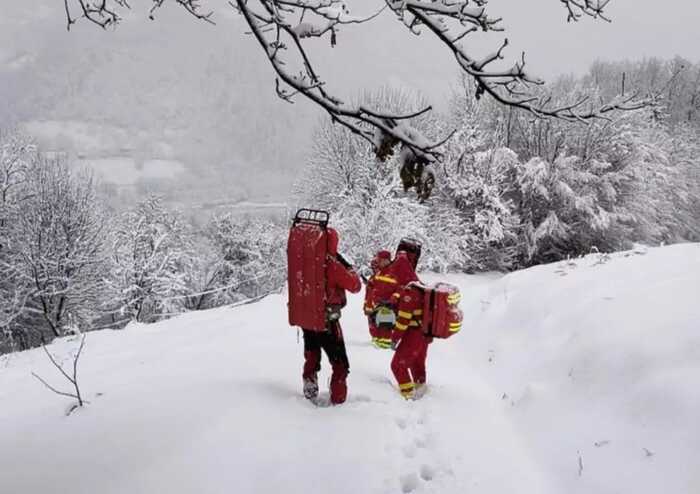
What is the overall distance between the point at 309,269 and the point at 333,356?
34.8 inches

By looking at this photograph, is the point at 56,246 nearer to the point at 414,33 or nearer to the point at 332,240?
the point at 332,240

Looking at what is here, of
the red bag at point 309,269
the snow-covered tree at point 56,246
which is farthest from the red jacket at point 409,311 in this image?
the snow-covered tree at point 56,246

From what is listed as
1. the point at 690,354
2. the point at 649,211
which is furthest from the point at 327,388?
the point at 649,211

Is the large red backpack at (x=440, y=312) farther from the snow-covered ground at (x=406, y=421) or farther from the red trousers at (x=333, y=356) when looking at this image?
the red trousers at (x=333, y=356)

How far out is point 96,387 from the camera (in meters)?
5.09

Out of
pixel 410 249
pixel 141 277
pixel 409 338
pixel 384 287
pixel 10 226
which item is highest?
pixel 410 249

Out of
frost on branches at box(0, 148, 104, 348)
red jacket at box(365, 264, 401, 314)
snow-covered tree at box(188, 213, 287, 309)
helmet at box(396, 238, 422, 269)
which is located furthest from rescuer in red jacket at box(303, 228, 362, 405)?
snow-covered tree at box(188, 213, 287, 309)

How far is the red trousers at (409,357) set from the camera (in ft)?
16.5

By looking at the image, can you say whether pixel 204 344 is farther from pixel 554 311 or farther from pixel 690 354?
pixel 690 354

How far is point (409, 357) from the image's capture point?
511 centimetres

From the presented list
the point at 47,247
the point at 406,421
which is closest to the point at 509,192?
the point at 47,247

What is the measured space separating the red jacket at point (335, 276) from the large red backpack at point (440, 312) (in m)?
0.98

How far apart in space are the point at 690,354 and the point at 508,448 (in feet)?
5.72

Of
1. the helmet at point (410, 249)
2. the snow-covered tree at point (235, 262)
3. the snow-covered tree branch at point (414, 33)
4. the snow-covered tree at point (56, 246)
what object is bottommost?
the snow-covered tree at point (235, 262)
